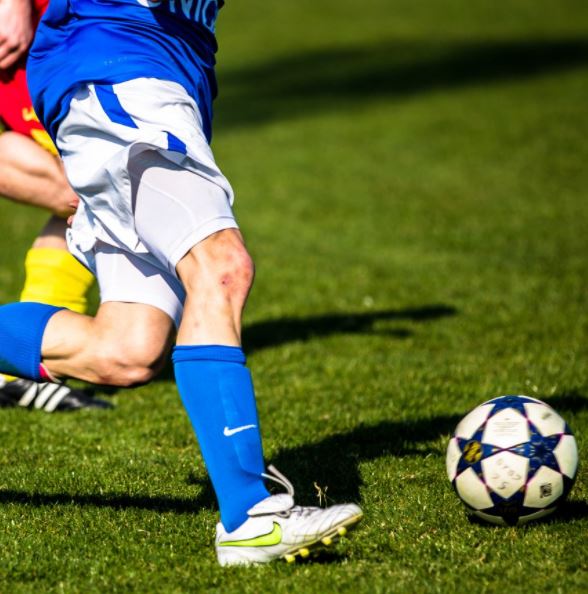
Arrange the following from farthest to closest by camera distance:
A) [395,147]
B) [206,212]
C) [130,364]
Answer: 1. [395,147]
2. [130,364]
3. [206,212]

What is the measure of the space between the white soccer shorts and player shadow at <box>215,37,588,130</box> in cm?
1417

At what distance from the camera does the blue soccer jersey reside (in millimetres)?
3469

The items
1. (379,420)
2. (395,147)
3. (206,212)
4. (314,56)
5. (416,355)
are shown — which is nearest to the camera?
(206,212)

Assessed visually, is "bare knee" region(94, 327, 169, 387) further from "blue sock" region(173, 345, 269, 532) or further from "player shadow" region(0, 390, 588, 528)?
"player shadow" region(0, 390, 588, 528)

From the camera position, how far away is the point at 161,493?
4.05m

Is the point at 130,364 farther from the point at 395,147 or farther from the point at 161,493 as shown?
the point at 395,147

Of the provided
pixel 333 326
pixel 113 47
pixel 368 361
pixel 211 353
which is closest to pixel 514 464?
pixel 211 353

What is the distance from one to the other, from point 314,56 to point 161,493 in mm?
22749

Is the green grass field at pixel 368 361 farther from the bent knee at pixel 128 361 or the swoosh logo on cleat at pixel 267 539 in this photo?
the bent knee at pixel 128 361

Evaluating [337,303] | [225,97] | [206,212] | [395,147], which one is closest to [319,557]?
[206,212]

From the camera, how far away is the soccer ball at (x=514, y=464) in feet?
11.8

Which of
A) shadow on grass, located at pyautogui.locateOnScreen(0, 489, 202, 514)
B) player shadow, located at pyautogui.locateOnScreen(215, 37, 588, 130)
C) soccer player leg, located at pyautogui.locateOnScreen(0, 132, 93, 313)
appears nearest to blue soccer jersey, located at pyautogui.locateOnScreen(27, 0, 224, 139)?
soccer player leg, located at pyautogui.locateOnScreen(0, 132, 93, 313)

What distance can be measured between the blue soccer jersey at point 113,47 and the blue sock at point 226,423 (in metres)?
0.94

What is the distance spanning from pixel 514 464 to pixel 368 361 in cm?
267
